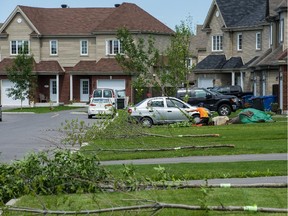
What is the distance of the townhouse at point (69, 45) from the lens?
7250cm

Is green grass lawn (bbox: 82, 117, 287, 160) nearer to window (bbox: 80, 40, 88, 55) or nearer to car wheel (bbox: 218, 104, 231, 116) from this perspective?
car wheel (bbox: 218, 104, 231, 116)

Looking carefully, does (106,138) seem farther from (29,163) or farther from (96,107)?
(96,107)

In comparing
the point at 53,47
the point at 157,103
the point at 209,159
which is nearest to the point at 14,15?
the point at 53,47

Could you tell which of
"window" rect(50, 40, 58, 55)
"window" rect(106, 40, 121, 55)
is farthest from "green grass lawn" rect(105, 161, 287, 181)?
"window" rect(50, 40, 58, 55)

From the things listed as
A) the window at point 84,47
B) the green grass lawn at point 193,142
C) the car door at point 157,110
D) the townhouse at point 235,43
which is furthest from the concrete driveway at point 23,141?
the window at point 84,47

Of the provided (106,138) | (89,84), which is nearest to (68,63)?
(89,84)

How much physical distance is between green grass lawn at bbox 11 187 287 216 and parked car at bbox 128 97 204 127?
2193cm

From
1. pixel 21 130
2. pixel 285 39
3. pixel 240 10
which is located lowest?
pixel 21 130

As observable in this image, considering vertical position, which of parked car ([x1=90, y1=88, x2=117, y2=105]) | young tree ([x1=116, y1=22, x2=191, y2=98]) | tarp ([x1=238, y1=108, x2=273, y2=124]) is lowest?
tarp ([x1=238, y1=108, x2=273, y2=124])

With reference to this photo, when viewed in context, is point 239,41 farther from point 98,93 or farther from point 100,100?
point 100,100

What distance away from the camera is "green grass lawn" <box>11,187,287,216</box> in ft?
38.6

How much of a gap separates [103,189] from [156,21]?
208 ft

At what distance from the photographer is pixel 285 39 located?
47562 millimetres

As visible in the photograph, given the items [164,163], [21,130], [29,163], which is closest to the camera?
[29,163]
